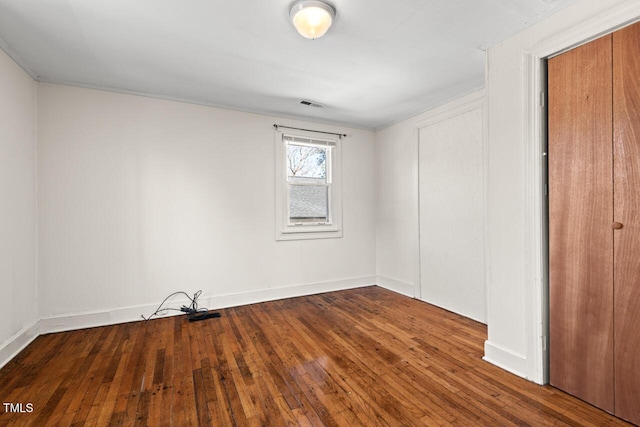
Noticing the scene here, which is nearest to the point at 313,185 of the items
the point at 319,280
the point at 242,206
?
the point at 242,206

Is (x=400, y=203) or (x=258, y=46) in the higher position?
(x=258, y=46)

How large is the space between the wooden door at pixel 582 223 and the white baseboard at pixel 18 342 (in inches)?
160

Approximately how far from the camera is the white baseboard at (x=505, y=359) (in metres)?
2.11

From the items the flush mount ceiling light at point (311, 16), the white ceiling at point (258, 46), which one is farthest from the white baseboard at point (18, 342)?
the flush mount ceiling light at point (311, 16)

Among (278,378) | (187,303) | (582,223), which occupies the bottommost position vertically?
(278,378)

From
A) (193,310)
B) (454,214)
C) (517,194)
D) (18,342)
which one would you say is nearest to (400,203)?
(454,214)

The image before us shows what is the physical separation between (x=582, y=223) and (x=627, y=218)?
0.21 m

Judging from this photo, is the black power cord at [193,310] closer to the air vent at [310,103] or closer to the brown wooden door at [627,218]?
the air vent at [310,103]

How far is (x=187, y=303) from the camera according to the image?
11.5 feet

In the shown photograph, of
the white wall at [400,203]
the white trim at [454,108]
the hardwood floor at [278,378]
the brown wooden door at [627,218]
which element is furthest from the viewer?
the white wall at [400,203]

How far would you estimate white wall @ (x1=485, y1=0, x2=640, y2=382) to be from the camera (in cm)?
202

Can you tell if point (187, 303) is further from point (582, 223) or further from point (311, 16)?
point (582, 223)

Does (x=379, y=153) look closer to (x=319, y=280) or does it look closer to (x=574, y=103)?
(x=319, y=280)

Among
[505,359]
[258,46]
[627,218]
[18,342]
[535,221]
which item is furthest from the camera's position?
[18,342]
